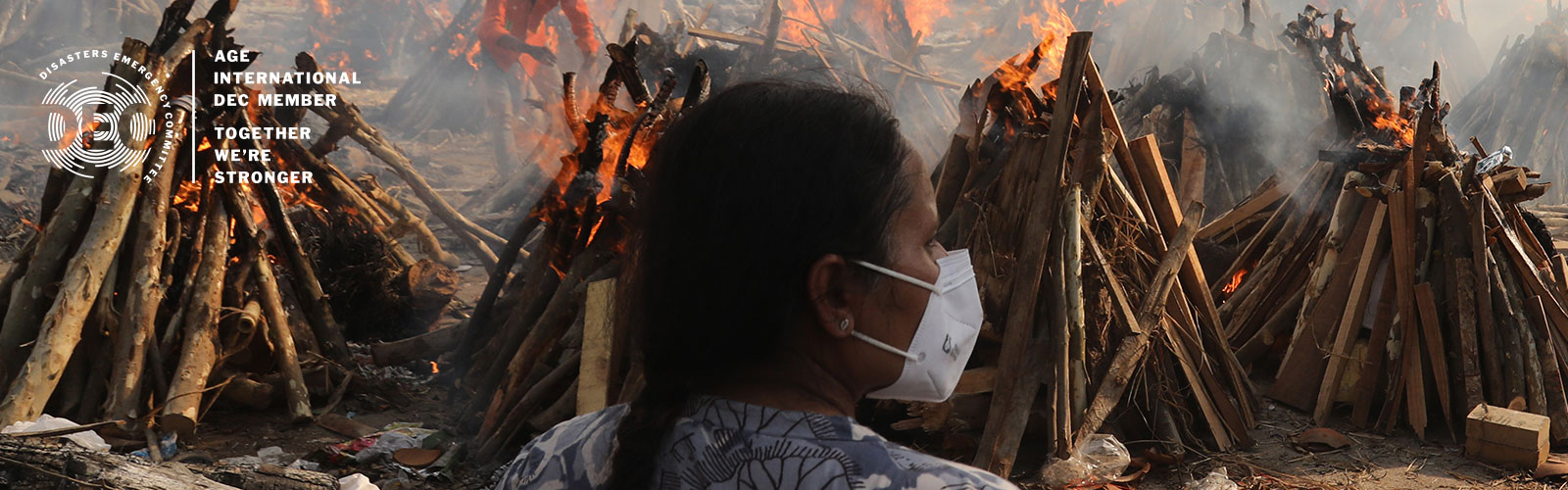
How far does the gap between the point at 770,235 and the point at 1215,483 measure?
4.23 m

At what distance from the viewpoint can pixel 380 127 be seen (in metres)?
16.5

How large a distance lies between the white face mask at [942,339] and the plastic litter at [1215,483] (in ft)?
11.4

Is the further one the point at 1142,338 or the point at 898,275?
the point at 1142,338

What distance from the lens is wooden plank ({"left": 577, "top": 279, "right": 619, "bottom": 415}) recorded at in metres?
4.83

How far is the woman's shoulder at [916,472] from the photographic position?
948mm

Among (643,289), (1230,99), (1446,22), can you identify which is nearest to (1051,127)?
(643,289)

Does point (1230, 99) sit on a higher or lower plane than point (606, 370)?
higher

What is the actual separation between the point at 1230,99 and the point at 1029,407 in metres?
7.42

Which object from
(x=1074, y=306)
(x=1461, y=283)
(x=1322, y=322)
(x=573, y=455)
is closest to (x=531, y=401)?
(x=1074, y=306)

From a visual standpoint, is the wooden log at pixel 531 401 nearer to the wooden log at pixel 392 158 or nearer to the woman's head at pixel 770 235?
the wooden log at pixel 392 158

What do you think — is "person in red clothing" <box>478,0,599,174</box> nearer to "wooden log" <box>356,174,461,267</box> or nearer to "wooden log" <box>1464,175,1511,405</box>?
"wooden log" <box>356,174,461,267</box>

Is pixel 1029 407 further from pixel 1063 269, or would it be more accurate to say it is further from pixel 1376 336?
pixel 1376 336

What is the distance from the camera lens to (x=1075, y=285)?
15.8 feet

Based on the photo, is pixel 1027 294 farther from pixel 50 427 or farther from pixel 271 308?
pixel 50 427
